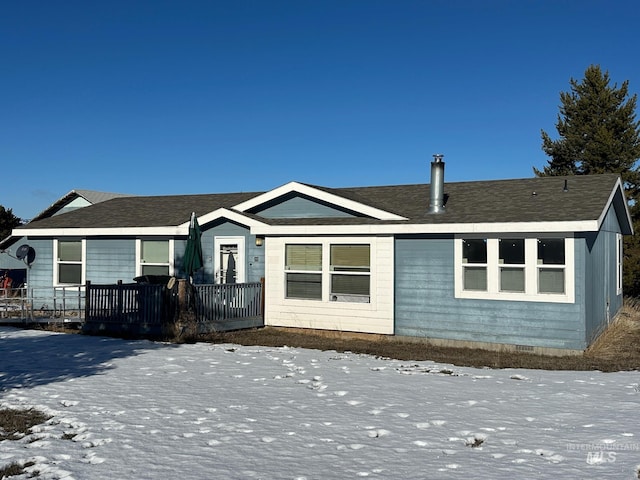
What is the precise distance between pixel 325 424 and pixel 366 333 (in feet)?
27.3

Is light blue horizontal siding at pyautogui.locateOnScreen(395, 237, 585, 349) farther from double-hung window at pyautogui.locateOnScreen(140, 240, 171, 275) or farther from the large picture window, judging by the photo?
double-hung window at pyautogui.locateOnScreen(140, 240, 171, 275)

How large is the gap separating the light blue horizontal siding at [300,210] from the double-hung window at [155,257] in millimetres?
3272

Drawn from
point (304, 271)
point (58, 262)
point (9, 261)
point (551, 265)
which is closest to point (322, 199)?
point (304, 271)

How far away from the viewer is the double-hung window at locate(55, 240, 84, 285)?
2000cm

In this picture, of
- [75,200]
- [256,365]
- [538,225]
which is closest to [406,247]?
[538,225]

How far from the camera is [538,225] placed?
42.9ft

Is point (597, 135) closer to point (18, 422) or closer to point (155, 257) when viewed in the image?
point (155, 257)

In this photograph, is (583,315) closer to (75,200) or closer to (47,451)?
(47,451)

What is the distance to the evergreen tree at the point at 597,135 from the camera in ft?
114

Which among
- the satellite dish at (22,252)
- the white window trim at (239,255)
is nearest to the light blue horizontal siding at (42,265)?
the satellite dish at (22,252)

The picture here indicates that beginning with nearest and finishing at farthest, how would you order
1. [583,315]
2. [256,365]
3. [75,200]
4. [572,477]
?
1. [572,477]
2. [256,365]
3. [583,315]
4. [75,200]

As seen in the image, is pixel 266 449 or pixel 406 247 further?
pixel 406 247

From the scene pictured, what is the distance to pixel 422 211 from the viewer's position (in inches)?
625

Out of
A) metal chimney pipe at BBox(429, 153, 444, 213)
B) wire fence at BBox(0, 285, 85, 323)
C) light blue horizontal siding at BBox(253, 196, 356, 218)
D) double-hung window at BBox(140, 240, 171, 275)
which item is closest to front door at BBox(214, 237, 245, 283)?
light blue horizontal siding at BBox(253, 196, 356, 218)
